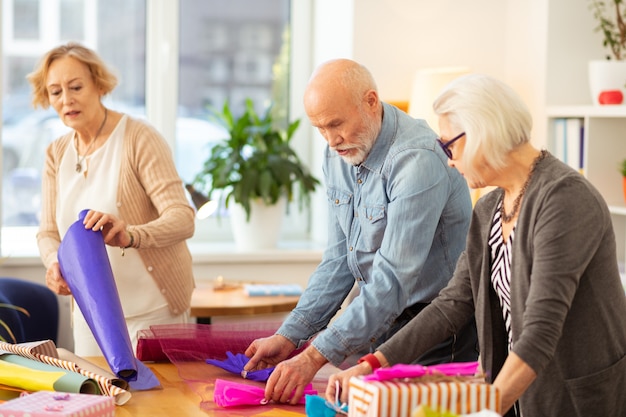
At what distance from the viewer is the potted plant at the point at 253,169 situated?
4879 millimetres

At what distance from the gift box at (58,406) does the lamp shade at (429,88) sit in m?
2.76

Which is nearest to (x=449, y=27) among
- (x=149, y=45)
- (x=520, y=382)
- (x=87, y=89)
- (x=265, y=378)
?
(x=149, y=45)

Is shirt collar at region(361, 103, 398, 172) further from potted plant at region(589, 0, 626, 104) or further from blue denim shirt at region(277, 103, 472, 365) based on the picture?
potted plant at region(589, 0, 626, 104)

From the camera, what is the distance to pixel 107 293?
247 centimetres

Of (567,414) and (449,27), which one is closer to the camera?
(567,414)

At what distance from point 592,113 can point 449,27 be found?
101cm

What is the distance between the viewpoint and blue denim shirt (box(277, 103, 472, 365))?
227cm

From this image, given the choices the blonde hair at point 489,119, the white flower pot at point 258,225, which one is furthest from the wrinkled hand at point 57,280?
the white flower pot at point 258,225

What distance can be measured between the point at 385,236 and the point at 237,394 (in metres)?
0.52

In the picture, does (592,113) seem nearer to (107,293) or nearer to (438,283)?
(438,283)

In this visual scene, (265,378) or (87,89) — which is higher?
(87,89)

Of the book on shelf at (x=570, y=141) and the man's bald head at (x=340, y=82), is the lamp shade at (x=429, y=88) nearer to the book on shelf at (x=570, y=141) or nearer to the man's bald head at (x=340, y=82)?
the book on shelf at (x=570, y=141)

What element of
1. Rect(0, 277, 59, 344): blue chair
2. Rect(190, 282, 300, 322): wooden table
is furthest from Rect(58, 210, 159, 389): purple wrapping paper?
Rect(0, 277, 59, 344): blue chair

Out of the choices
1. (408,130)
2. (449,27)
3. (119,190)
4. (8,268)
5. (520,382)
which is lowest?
(8,268)
